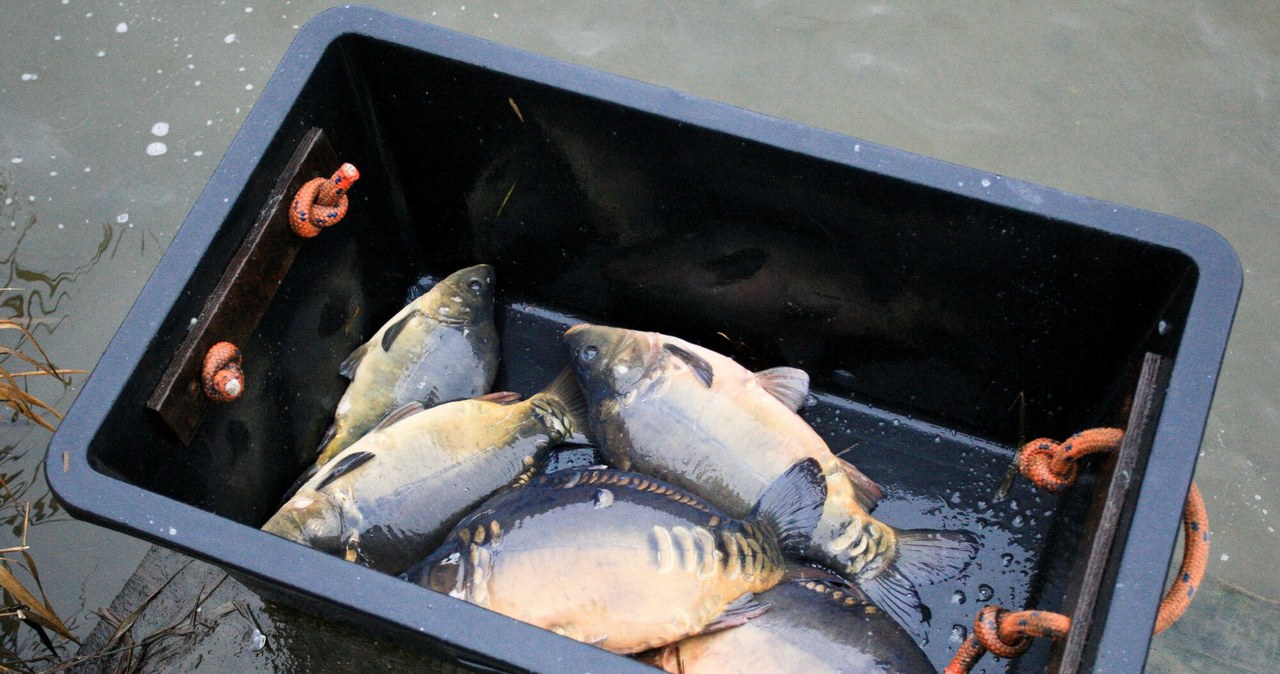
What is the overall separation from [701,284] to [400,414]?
2.65 feet

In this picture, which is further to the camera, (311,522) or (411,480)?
(411,480)

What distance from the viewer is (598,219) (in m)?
2.54

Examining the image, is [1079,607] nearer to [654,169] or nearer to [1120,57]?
[654,169]

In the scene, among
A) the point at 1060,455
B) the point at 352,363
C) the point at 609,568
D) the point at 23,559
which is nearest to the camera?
the point at 609,568

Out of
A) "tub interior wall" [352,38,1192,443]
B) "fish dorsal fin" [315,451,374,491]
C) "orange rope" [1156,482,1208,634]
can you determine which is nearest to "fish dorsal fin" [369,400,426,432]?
"fish dorsal fin" [315,451,374,491]

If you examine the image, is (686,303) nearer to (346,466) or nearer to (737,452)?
(737,452)

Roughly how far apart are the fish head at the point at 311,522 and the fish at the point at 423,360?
0.30 meters

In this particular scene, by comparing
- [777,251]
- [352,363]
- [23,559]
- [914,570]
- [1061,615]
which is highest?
[777,251]

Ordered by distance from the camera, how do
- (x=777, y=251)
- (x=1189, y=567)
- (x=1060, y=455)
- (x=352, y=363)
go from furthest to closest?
1. (x=352, y=363)
2. (x=777, y=251)
3. (x=1060, y=455)
4. (x=1189, y=567)

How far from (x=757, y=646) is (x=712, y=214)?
97cm

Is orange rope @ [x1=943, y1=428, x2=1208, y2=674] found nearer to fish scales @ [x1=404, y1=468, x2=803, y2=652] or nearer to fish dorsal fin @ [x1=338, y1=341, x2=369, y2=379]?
fish scales @ [x1=404, y1=468, x2=803, y2=652]

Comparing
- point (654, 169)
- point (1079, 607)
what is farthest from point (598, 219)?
point (1079, 607)

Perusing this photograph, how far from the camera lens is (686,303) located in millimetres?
2633

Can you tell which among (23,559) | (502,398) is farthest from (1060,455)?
(23,559)
